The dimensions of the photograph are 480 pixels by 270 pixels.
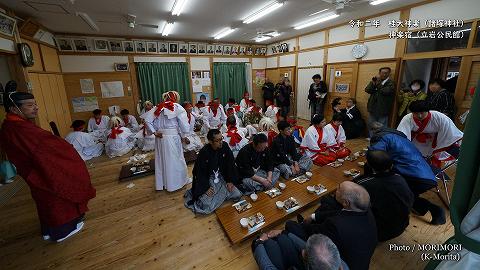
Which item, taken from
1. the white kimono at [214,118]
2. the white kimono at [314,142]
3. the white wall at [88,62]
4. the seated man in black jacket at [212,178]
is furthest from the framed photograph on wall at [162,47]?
the white kimono at [314,142]

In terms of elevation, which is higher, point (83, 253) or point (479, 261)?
point (479, 261)

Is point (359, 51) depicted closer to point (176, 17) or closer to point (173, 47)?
point (176, 17)

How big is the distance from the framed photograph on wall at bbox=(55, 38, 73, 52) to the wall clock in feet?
31.7

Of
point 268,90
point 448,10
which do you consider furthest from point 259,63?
point 448,10

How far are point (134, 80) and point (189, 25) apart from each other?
3442 millimetres

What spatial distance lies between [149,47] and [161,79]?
1.30 metres

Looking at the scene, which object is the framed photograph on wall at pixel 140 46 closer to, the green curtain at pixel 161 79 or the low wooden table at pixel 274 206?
the green curtain at pixel 161 79

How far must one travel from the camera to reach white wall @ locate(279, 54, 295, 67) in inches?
372

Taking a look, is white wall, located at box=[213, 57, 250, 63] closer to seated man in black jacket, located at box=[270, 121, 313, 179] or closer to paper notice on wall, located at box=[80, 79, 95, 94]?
paper notice on wall, located at box=[80, 79, 95, 94]

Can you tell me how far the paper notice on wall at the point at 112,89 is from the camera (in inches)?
311

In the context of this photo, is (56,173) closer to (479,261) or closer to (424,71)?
(479,261)

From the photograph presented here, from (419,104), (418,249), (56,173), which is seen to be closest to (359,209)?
(418,249)

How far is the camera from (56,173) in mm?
2539

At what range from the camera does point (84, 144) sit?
5.46 meters
